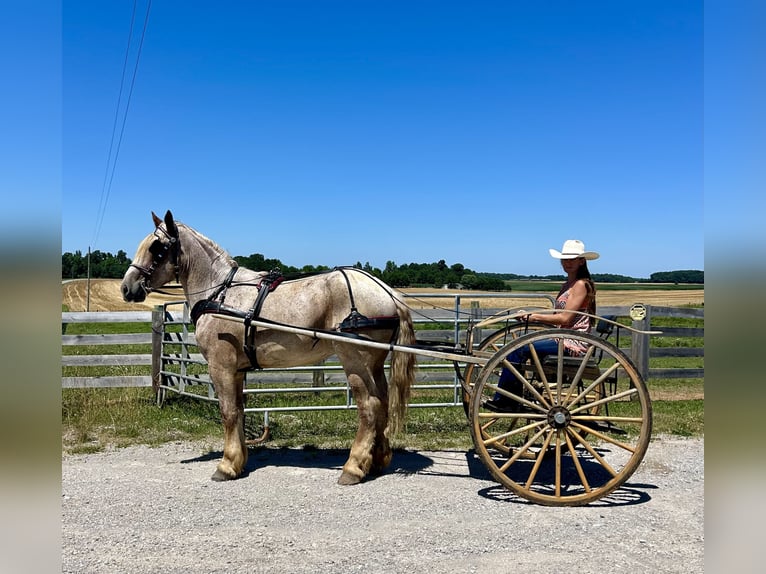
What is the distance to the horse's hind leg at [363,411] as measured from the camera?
17.3 ft

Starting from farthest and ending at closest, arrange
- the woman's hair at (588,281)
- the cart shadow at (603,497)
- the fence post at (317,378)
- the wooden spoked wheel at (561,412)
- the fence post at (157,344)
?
the fence post at (157,344) < the fence post at (317,378) < the woman's hair at (588,281) < the cart shadow at (603,497) < the wooden spoked wheel at (561,412)

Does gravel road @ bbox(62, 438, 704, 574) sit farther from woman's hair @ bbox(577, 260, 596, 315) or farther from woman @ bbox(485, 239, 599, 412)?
woman's hair @ bbox(577, 260, 596, 315)

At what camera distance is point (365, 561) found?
12.0 feet

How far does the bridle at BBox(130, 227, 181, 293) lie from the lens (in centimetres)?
562

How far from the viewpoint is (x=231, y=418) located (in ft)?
18.1

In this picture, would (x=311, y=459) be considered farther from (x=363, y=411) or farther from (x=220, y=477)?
(x=363, y=411)

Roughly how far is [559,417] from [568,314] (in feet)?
3.10

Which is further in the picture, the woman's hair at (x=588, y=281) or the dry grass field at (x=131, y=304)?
the dry grass field at (x=131, y=304)

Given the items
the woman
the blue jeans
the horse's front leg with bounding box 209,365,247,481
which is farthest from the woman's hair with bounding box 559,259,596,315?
the horse's front leg with bounding box 209,365,247,481

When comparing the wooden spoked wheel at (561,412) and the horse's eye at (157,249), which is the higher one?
the horse's eye at (157,249)

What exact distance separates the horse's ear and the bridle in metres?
0.03

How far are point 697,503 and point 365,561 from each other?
116 inches

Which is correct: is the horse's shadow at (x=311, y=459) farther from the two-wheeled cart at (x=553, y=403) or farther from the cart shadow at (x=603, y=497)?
the two-wheeled cart at (x=553, y=403)

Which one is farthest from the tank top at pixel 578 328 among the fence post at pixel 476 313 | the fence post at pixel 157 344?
the fence post at pixel 157 344
